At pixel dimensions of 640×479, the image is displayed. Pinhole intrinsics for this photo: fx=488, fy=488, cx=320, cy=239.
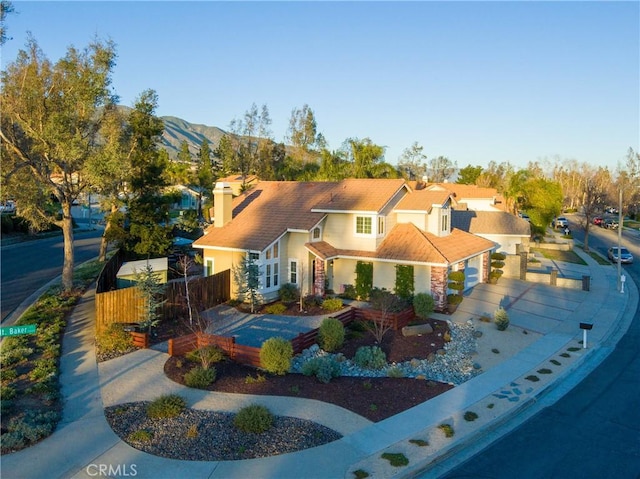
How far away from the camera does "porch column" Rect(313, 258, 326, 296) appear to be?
2639 cm

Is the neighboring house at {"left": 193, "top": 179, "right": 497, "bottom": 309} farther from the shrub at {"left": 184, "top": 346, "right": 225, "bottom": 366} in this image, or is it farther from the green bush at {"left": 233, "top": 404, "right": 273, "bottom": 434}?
the green bush at {"left": 233, "top": 404, "right": 273, "bottom": 434}

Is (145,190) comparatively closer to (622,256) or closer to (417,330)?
(417,330)

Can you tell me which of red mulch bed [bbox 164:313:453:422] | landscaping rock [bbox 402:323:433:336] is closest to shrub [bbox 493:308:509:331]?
landscaping rock [bbox 402:323:433:336]

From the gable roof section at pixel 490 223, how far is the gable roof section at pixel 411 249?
10365mm

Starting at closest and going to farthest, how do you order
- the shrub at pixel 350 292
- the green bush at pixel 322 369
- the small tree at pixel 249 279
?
1. the green bush at pixel 322 369
2. the small tree at pixel 249 279
3. the shrub at pixel 350 292

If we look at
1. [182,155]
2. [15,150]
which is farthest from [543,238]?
[182,155]

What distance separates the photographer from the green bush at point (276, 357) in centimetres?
1582

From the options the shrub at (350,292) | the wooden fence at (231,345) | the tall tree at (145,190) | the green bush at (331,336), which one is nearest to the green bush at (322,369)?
the wooden fence at (231,345)

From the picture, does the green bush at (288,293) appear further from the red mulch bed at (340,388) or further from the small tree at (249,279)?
the red mulch bed at (340,388)

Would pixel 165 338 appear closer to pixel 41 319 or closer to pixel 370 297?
pixel 41 319

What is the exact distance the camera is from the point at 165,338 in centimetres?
1953

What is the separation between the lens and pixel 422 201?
27766 millimetres

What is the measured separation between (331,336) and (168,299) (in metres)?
8.04

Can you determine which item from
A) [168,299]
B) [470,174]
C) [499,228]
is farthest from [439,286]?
[470,174]
